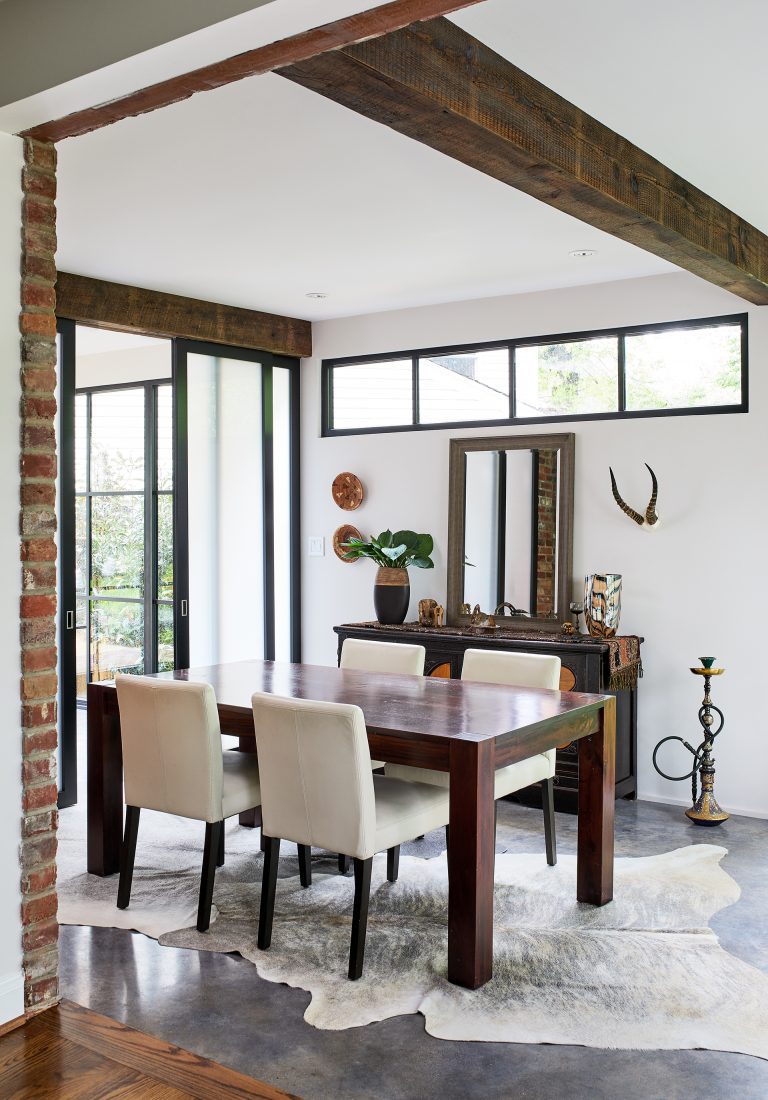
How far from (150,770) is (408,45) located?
8.26ft

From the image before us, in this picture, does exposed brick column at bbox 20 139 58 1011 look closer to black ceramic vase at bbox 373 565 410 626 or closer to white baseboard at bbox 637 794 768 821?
black ceramic vase at bbox 373 565 410 626

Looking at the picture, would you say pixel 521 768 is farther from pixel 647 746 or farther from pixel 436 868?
pixel 647 746

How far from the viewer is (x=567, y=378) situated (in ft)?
18.2

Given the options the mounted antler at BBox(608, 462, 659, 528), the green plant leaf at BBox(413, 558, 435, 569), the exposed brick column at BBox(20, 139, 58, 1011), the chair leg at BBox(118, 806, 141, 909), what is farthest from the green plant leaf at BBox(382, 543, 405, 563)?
the exposed brick column at BBox(20, 139, 58, 1011)

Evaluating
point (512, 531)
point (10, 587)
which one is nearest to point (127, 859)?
point (10, 587)

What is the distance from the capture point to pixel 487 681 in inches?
175

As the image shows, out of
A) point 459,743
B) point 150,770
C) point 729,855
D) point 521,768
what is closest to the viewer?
point 459,743

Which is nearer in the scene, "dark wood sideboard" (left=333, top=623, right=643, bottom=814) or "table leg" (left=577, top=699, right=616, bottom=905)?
"table leg" (left=577, top=699, right=616, bottom=905)

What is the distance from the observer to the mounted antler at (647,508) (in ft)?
17.1

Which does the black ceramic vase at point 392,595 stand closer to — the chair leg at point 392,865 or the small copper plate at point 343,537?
the small copper plate at point 343,537

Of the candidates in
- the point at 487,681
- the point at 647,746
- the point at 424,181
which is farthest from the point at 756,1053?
the point at 424,181

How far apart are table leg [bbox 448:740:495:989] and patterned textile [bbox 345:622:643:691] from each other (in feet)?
6.58

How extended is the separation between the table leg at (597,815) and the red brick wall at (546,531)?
1.77 meters

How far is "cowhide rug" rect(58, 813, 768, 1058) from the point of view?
2.86 m
